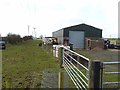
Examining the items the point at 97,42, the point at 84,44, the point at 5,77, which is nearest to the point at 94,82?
the point at 5,77

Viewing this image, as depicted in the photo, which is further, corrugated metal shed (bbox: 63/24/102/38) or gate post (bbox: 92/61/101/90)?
corrugated metal shed (bbox: 63/24/102/38)

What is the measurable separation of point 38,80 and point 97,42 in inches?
1290

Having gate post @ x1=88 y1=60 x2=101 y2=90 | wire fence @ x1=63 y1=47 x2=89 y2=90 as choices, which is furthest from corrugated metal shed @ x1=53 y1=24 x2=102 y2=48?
gate post @ x1=88 y1=60 x2=101 y2=90

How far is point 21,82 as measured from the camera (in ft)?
33.3

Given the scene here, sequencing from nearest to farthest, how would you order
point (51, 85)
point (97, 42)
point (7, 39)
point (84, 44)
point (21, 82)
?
point (51, 85), point (21, 82), point (97, 42), point (84, 44), point (7, 39)

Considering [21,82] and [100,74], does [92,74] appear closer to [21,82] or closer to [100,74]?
[100,74]

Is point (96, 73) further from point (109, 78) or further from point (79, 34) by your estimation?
point (79, 34)

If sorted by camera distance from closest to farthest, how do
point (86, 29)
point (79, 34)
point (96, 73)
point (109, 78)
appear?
point (96, 73), point (109, 78), point (79, 34), point (86, 29)

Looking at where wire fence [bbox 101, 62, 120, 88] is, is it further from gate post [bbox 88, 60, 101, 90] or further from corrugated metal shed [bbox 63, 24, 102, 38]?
corrugated metal shed [bbox 63, 24, 102, 38]

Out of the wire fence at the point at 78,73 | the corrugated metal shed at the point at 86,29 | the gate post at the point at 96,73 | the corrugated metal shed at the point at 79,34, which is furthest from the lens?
the corrugated metal shed at the point at 86,29

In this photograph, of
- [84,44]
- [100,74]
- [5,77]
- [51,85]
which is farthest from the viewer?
[84,44]

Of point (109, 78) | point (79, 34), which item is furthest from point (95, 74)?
point (79, 34)

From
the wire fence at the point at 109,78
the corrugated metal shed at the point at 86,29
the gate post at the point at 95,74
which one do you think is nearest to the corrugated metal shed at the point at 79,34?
the corrugated metal shed at the point at 86,29

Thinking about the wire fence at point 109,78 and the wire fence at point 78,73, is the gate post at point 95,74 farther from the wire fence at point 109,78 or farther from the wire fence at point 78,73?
the wire fence at point 78,73
